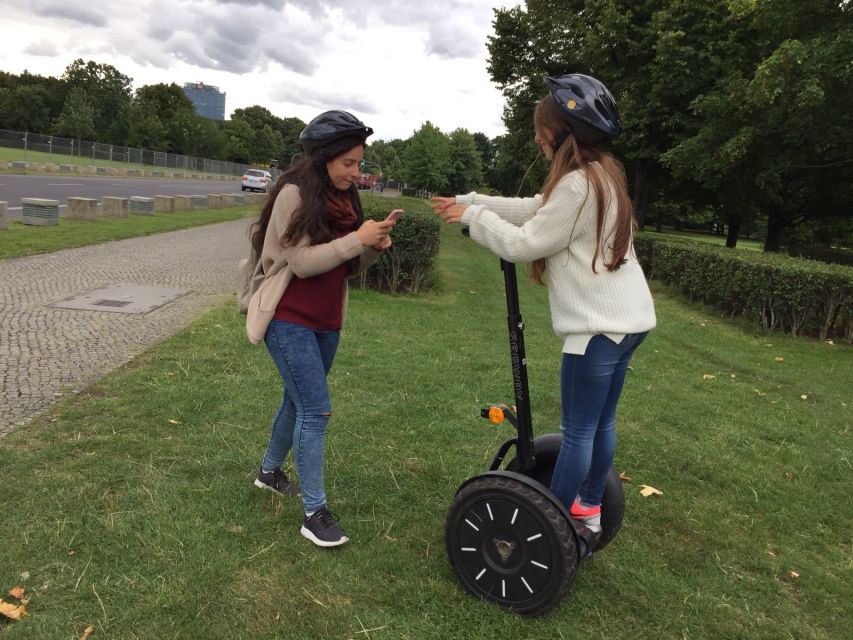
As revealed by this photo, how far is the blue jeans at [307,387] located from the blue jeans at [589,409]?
43.0 inches

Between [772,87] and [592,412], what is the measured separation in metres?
14.6

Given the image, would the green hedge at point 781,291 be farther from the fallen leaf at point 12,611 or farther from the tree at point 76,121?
the tree at point 76,121

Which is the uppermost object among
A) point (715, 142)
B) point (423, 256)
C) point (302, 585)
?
point (715, 142)

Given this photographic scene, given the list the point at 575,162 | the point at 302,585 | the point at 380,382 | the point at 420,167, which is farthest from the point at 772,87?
the point at 420,167

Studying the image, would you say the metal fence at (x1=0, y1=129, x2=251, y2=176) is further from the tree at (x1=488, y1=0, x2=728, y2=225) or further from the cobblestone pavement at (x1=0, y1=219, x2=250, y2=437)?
the cobblestone pavement at (x1=0, y1=219, x2=250, y2=437)

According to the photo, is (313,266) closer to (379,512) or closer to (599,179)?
(599,179)

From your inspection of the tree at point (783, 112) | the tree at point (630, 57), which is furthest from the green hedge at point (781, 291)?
the tree at point (630, 57)

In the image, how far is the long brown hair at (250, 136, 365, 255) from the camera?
8.43 ft

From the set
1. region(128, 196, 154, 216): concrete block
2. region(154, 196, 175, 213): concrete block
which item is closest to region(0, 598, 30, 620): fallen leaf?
region(128, 196, 154, 216): concrete block

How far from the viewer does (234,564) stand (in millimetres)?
2756

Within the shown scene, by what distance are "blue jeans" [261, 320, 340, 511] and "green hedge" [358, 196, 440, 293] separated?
6.71 m

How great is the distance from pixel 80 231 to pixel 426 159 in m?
50.4

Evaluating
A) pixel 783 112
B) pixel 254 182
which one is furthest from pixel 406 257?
pixel 254 182

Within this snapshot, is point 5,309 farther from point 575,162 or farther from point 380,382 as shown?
point 575,162
